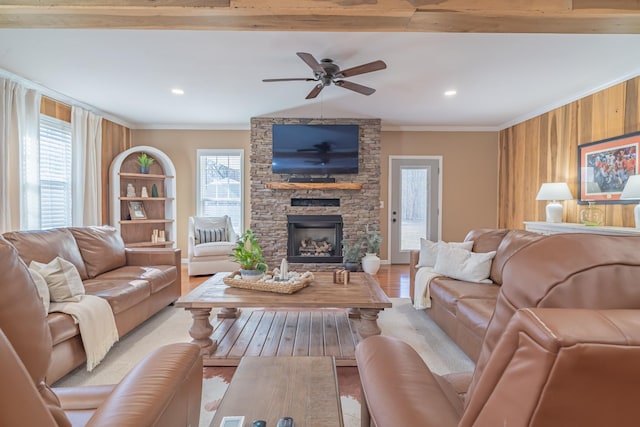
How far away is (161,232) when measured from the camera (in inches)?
220

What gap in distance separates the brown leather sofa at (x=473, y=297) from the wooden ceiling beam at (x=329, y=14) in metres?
1.42

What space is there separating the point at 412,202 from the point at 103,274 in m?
4.98

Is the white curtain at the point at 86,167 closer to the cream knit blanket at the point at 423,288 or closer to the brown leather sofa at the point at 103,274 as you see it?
the brown leather sofa at the point at 103,274

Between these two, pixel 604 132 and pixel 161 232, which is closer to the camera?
pixel 604 132

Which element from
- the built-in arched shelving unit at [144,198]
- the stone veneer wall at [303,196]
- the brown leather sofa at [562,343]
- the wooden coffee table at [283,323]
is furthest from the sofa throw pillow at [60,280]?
the stone veneer wall at [303,196]

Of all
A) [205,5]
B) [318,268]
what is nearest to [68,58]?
[205,5]

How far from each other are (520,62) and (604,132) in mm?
1603

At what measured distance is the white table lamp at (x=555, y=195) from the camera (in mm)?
4094

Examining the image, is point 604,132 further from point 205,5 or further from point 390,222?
point 205,5

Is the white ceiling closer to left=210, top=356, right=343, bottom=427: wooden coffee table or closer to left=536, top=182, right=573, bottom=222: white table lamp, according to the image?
left=536, top=182, right=573, bottom=222: white table lamp

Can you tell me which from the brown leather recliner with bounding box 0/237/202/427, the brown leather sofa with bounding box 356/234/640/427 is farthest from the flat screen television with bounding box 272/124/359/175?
the brown leather sofa with bounding box 356/234/640/427

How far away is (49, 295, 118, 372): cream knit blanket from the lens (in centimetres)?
212

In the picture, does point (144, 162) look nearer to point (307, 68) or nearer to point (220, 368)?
point (307, 68)

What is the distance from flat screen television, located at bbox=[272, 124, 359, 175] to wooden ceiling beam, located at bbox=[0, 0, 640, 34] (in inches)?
129
